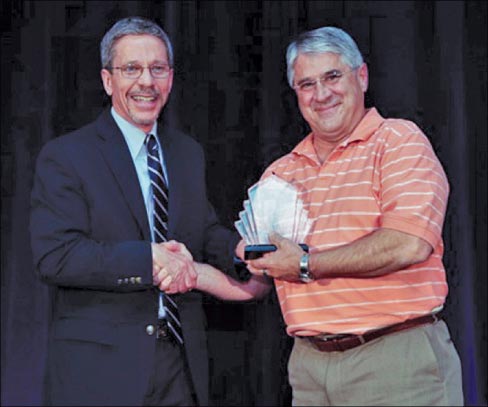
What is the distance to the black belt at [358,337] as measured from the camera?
8.27 feet

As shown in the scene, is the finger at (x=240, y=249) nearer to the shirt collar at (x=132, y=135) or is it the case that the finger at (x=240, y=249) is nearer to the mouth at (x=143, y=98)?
the shirt collar at (x=132, y=135)

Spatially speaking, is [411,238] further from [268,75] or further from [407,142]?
[268,75]

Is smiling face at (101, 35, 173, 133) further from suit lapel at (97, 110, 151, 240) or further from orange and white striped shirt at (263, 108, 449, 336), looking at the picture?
orange and white striped shirt at (263, 108, 449, 336)

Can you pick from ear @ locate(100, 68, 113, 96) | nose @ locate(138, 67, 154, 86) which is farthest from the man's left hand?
ear @ locate(100, 68, 113, 96)

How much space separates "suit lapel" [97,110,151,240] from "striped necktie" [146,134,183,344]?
0.19ft

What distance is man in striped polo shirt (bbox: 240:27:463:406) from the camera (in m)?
2.47

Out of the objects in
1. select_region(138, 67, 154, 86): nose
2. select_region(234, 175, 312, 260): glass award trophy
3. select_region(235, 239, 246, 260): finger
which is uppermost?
select_region(138, 67, 154, 86): nose

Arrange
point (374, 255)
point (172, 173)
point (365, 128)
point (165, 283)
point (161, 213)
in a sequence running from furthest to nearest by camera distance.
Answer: point (172, 173) < point (161, 213) < point (165, 283) < point (365, 128) < point (374, 255)

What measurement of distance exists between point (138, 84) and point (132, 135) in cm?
18

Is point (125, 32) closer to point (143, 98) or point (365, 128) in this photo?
point (143, 98)

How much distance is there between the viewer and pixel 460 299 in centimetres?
329

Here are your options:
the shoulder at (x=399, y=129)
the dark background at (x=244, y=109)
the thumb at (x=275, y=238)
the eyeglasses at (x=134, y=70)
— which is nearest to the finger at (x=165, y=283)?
the thumb at (x=275, y=238)

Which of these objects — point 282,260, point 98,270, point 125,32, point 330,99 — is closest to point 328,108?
point 330,99

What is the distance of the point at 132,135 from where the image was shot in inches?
116
